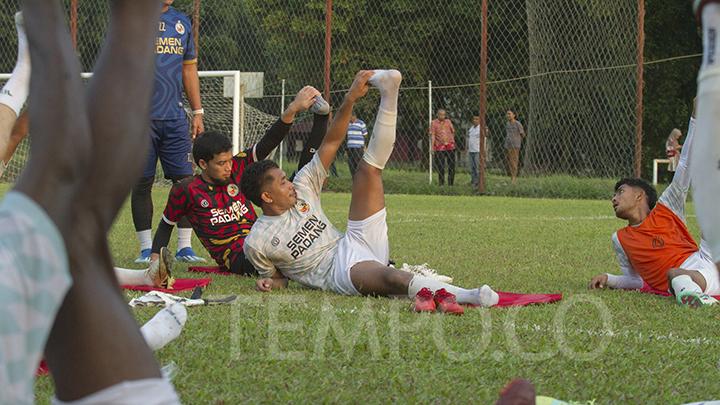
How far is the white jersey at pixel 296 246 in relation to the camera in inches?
234

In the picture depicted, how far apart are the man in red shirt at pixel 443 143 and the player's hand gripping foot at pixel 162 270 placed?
16627 millimetres

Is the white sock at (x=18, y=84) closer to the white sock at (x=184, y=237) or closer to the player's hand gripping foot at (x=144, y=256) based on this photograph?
the player's hand gripping foot at (x=144, y=256)

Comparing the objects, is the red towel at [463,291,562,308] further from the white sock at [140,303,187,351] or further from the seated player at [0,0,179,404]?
the seated player at [0,0,179,404]

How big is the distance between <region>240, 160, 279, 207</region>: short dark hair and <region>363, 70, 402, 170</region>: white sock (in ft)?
2.01

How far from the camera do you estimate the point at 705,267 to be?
19.7ft

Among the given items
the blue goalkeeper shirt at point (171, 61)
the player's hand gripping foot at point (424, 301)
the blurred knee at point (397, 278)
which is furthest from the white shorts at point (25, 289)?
the blue goalkeeper shirt at point (171, 61)

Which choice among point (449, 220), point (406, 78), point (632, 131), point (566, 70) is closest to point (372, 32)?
point (406, 78)

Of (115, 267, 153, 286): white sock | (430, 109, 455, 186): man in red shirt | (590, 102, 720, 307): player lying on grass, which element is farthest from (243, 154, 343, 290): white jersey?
(430, 109, 455, 186): man in red shirt

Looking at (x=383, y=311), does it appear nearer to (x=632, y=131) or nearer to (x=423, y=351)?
(x=423, y=351)

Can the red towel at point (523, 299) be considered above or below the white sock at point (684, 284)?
below

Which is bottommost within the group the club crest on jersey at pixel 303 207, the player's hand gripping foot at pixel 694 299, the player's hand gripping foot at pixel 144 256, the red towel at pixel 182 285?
the player's hand gripping foot at pixel 144 256

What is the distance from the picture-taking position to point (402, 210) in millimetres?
14562

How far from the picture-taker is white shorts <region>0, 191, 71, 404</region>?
1716 millimetres

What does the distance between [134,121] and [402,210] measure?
12.6 metres
